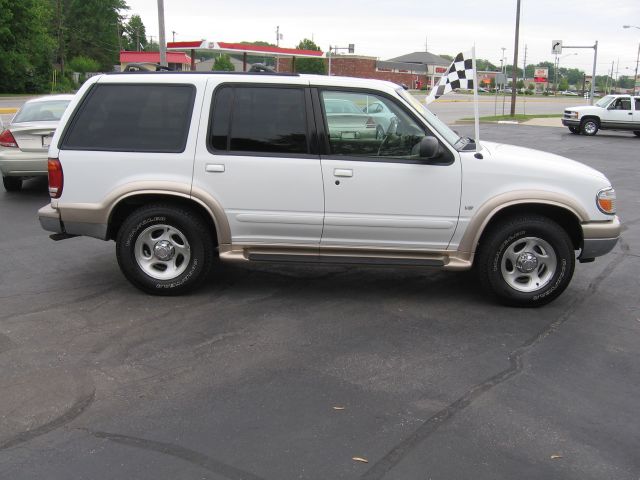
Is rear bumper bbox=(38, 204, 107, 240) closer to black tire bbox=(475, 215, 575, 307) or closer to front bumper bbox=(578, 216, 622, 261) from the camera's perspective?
black tire bbox=(475, 215, 575, 307)

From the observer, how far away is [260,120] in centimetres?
556

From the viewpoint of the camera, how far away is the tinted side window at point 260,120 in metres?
5.52

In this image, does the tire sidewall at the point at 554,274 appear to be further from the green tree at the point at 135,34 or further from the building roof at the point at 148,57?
the green tree at the point at 135,34

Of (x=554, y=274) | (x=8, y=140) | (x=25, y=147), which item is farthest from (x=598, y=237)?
(x=8, y=140)

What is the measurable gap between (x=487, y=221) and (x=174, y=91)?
2927 mm

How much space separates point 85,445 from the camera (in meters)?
3.34

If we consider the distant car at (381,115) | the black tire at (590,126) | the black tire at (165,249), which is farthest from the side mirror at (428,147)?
the black tire at (590,126)

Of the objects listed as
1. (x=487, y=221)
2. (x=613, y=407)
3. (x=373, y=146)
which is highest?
(x=373, y=146)

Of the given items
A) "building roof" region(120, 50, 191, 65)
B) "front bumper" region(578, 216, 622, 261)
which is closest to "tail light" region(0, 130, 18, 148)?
"front bumper" region(578, 216, 622, 261)

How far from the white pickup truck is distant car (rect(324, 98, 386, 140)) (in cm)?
2592

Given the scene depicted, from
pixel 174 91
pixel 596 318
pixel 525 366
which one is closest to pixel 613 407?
pixel 525 366

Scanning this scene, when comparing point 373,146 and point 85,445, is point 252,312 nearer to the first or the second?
point 373,146

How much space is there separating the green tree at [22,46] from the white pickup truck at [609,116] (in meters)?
44.3

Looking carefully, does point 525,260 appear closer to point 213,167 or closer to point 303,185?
point 303,185
